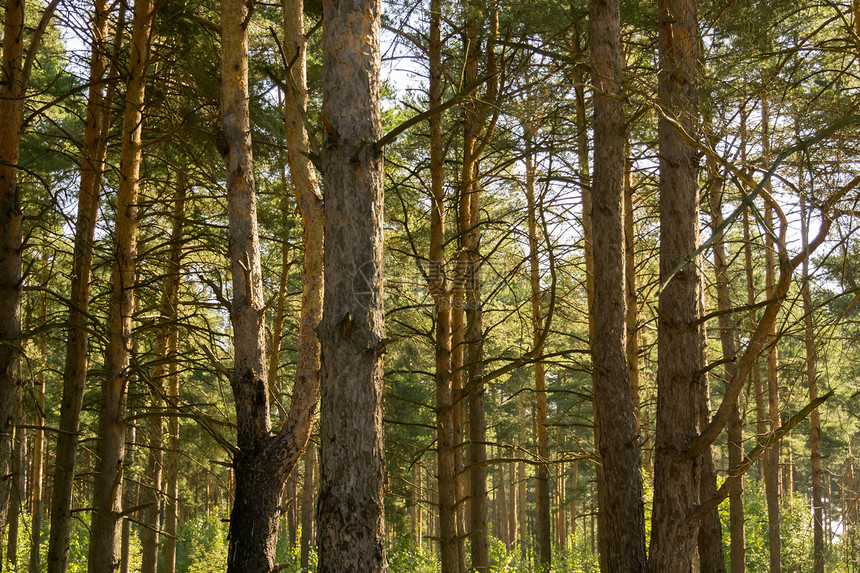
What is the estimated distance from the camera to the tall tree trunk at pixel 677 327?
448 centimetres

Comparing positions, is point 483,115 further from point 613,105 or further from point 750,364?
point 750,364

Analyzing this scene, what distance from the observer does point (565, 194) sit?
25.1 feet

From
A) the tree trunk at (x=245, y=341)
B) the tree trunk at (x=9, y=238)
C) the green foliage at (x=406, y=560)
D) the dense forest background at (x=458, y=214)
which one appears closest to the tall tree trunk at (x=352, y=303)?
the dense forest background at (x=458, y=214)

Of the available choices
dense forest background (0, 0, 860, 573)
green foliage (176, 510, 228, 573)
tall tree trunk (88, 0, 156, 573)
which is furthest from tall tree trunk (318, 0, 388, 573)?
green foliage (176, 510, 228, 573)

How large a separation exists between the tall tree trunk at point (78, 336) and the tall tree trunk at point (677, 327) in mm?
5001

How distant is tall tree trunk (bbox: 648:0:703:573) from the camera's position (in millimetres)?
4480

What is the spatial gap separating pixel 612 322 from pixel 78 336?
5.19m

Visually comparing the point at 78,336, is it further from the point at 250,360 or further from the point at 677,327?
the point at 677,327

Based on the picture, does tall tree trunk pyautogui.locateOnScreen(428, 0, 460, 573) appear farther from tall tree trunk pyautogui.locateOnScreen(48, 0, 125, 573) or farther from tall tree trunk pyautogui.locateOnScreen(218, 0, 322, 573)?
tall tree trunk pyautogui.locateOnScreen(48, 0, 125, 573)

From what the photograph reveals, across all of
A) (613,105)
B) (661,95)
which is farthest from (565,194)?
(661,95)

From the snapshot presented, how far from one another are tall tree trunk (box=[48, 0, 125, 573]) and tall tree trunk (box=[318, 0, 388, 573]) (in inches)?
150

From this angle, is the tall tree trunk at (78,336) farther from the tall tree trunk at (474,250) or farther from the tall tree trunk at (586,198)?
the tall tree trunk at (586,198)

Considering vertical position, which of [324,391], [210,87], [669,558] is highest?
[210,87]

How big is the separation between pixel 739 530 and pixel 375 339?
10568mm
